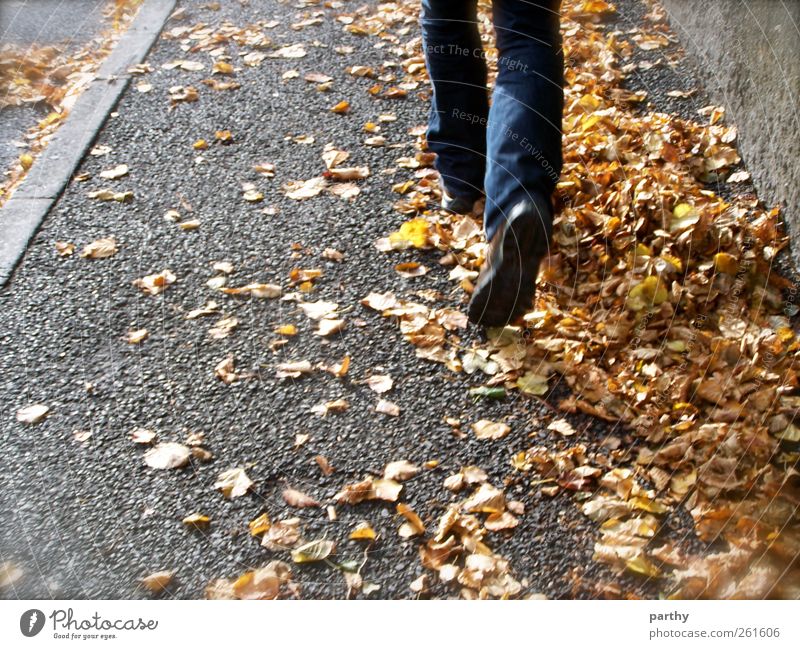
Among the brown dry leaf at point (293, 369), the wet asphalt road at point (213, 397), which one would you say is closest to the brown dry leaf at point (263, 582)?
the wet asphalt road at point (213, 397)

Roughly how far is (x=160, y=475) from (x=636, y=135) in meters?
2.05

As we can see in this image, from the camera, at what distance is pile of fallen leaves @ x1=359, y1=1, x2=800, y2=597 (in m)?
1.72

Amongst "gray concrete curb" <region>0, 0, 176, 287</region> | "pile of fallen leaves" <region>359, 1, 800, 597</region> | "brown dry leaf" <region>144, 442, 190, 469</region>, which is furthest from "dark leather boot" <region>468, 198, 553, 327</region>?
"gray concrete curb" <region>0, 0, 176, 287</region>

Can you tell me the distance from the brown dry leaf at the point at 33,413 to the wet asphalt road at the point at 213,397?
2 cm

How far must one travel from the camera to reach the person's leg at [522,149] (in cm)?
197

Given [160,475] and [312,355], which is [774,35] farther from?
[160,475]

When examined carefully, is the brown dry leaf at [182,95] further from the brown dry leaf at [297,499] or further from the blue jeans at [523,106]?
the brown dry leaf at [297,499]

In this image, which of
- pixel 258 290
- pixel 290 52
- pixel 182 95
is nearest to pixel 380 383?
pixel 258 290

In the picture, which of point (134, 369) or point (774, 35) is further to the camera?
point (774, 35)

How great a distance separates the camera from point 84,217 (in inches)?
111

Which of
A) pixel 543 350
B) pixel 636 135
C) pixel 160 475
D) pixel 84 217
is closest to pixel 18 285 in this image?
pixel 84 217

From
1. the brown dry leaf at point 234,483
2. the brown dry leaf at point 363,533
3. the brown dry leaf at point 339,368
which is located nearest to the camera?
the brown dry leaf at point 363,533

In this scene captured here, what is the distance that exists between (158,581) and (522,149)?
1391mm

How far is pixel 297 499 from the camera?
186 cm
